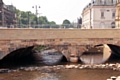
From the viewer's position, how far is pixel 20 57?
38594 millimetres

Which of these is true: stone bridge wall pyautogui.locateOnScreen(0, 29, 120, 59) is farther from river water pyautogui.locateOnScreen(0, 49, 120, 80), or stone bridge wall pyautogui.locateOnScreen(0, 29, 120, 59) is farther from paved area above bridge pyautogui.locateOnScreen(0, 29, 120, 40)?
river water pyautogui.locateOnScreen(0, 49, 120, 80)

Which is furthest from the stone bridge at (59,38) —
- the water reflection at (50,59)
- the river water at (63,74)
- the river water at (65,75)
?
the river water at (65,75)

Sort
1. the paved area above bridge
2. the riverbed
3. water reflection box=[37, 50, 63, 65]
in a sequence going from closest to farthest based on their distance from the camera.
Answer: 1. the riverbed
2. the paved area above bridge
3. water reflection box=[37, 50, 63, 65]

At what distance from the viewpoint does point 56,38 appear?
30.8 m

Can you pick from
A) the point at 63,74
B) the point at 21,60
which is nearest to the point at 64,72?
the point at 63,74

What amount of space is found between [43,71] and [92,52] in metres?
18.8

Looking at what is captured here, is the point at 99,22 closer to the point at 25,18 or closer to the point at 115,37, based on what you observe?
the point at 115,37

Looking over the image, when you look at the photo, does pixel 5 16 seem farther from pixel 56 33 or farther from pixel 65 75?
pixel 65 75

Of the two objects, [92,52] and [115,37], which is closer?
[115,37]

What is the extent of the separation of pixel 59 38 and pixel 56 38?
381mm

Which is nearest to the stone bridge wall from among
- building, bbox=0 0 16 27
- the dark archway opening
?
the dark archway opening

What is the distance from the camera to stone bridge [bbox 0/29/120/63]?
97.9ft

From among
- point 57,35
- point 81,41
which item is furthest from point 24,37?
point 81,41

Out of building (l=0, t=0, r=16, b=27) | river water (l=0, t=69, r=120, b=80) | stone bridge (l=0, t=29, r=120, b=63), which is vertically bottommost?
river water (l=0, t=69, r=120, b=80)
